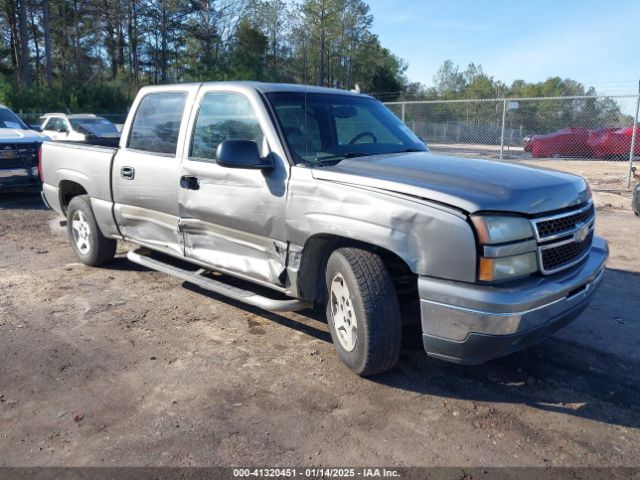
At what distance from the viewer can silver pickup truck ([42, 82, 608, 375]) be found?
10.0ft

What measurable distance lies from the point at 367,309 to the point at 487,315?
2.38 ft

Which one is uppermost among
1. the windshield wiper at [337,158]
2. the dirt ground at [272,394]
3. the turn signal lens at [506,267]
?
the windshield wiper at [337,158]

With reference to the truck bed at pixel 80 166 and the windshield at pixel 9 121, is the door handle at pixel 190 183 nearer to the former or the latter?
the truck bed at pixel 80 166

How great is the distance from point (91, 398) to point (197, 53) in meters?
51.4

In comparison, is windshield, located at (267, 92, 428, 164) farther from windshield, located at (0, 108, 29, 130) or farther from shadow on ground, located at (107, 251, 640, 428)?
windshield, located at (0, 108, 29, 130)

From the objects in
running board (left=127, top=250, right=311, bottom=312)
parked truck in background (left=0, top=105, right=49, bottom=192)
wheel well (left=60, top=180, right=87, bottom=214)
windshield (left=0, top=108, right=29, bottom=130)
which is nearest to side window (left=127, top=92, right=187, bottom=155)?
running board (left=127, top=250, right=311, bottom=312)

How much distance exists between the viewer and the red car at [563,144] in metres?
19.5

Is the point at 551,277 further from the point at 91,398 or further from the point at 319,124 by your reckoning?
the point at 91,398

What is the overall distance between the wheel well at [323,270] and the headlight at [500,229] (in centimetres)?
76

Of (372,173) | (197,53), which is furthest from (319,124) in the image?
(197,53)

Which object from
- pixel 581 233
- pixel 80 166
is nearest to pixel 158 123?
pixel 80 166

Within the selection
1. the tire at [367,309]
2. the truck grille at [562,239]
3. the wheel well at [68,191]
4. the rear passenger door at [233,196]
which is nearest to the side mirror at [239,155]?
the rear passenger door at [233,196]

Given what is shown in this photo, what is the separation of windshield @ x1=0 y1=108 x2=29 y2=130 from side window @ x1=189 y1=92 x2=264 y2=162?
8.90 m

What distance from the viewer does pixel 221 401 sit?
3445 millimetres
